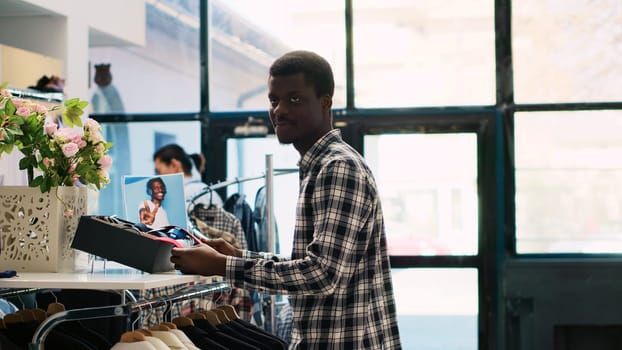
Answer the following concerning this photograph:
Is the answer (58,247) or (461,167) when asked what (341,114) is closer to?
(461,167)

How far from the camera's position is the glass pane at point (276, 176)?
6172mm

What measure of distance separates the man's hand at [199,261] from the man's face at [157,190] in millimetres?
965

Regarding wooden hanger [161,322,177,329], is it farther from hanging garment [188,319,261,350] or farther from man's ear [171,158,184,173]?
man's ear [171,158,184,173]

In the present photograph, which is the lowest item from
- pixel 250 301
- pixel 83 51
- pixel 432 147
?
pixel 250 301

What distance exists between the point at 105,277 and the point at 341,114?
407cm

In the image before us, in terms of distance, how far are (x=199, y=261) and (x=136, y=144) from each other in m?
4.32

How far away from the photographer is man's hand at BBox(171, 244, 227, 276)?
7.00 feet

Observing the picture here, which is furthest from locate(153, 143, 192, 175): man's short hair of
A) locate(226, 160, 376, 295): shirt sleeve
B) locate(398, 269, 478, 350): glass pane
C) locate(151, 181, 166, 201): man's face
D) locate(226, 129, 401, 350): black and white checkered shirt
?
locate(226, 160, 376, 295): shirt sleeve

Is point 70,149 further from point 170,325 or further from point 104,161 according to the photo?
point 170,325

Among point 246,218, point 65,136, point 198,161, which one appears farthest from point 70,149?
point 198,161

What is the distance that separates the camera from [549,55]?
237 inches

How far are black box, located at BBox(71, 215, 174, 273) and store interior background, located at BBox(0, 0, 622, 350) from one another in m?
3.59

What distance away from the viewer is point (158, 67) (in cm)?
634

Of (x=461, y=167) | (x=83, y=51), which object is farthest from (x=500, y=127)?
(x=83, y=51)
